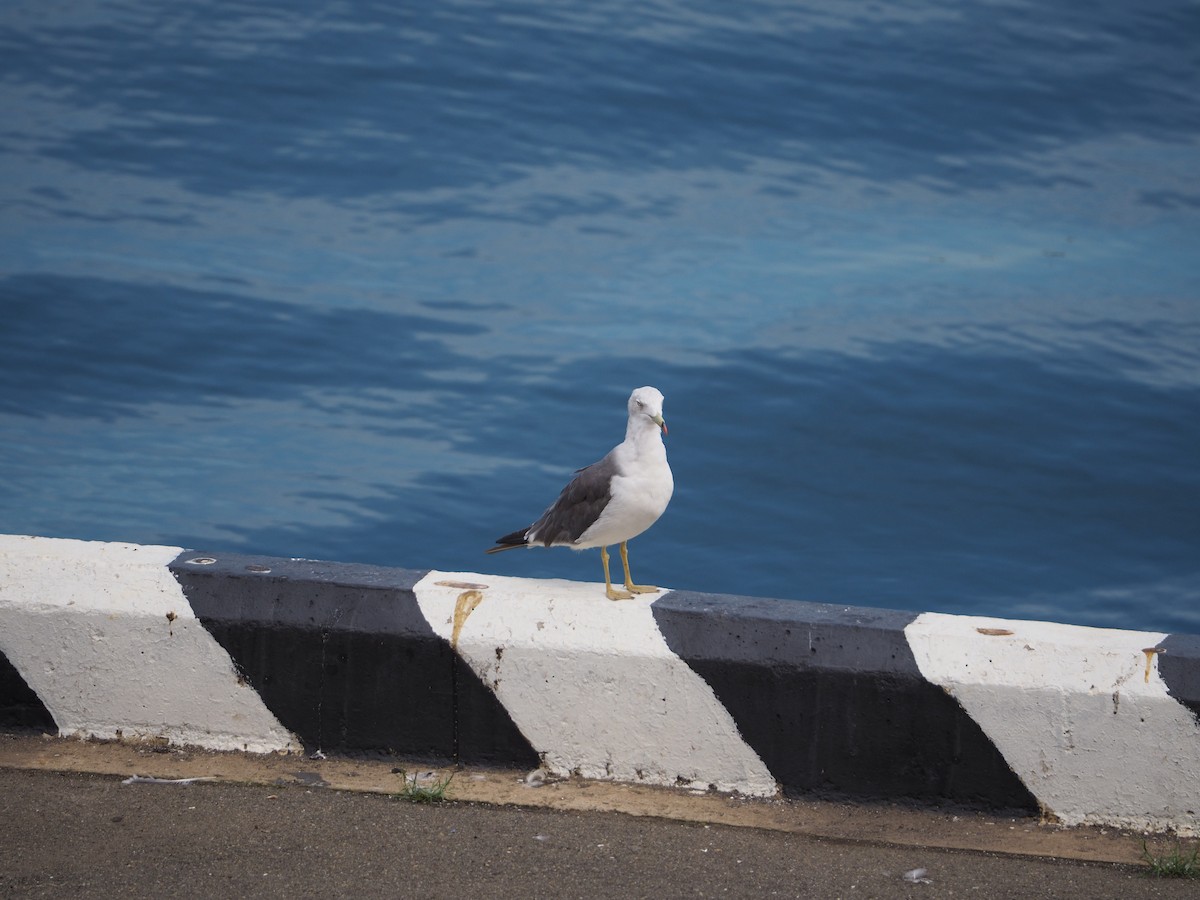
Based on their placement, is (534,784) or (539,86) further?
(539,86)

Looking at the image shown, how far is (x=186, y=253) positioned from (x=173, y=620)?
1038 cm

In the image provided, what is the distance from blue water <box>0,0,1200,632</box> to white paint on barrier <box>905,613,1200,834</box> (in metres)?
5.10

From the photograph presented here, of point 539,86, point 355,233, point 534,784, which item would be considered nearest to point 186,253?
point 355,233

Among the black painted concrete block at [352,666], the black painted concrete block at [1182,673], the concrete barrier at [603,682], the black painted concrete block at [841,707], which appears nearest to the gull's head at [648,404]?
the concrete barrier at [603,682]

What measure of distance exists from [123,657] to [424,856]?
1.21m

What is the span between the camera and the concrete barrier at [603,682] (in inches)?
168

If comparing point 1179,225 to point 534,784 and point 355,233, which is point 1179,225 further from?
point 534,784

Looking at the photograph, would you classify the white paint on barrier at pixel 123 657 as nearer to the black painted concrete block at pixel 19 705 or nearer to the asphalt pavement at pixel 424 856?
the black painted concrete block at pixel 19 705

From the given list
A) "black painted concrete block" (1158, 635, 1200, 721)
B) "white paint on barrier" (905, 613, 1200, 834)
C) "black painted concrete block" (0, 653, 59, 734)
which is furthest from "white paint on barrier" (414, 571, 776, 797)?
"black painted concrete block" (0, 653, 59, 734)

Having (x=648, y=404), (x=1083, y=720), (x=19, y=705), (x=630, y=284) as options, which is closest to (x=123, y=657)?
(x=19, y=705)

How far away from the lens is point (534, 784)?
4.52m

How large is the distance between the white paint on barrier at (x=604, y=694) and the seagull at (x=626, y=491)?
0.33 meters

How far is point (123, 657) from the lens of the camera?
15.3 ft

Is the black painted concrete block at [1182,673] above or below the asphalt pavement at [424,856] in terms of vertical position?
above
